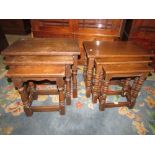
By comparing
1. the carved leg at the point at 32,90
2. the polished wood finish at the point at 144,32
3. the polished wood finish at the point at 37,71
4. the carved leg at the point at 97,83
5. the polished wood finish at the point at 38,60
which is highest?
the polished wood finish at the point at 144,32

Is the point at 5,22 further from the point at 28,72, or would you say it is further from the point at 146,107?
the point at 146,107

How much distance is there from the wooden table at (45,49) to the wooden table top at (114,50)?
0.25m

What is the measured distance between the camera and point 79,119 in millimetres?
2107

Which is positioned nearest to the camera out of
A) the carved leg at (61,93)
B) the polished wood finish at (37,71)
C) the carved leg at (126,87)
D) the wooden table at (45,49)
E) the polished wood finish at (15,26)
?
the polished wood finish at (37,71)

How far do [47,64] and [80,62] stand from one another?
5.38ft

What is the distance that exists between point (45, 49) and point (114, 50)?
42.3 inches

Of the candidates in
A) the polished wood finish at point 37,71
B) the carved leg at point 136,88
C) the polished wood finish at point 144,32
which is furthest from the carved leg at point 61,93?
the polished wood finish at point 144,32

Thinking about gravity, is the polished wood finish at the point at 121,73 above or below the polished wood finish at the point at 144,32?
below

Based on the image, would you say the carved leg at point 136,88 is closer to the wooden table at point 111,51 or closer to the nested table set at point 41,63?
the wooden table at point 111,51

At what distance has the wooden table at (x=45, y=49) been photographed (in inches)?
72.6

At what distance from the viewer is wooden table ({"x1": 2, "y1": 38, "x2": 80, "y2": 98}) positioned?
184cm

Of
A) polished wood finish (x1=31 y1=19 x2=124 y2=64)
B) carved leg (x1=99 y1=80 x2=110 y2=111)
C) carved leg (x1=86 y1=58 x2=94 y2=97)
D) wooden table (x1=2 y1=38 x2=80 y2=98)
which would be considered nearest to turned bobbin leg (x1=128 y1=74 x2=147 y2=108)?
carved leg (x1=99 y1=80 x2=110 y2=111)
